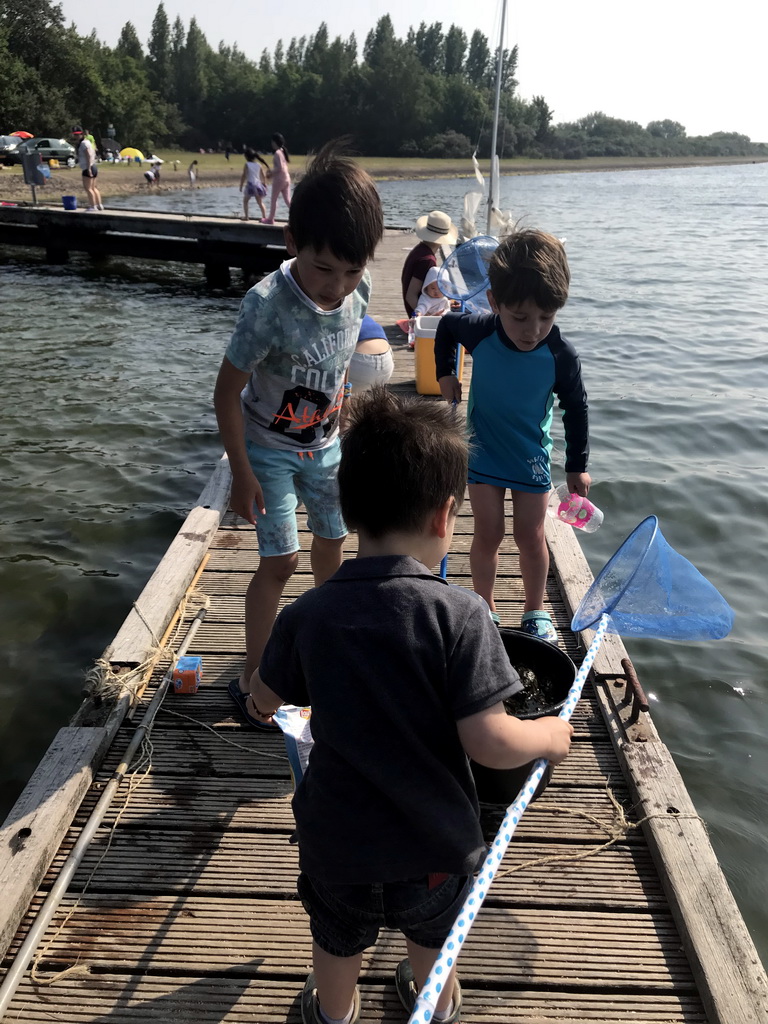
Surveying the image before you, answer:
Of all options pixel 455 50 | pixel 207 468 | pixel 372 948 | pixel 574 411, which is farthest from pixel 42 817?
pixel 455 50

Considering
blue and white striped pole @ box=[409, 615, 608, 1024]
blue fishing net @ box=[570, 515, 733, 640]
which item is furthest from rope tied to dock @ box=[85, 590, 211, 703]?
blue and white striped pole @ box=[409, 615, 608, 1024]

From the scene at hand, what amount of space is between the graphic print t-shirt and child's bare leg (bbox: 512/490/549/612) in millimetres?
909

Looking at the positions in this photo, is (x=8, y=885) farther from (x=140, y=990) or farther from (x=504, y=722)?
(x=504, y=722)

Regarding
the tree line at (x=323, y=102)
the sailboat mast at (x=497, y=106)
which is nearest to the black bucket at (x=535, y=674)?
the sailboat mast at (x=497, y=106)

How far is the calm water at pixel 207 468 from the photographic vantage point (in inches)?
155

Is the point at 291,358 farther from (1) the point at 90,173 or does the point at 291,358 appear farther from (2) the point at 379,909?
(1) the point at 90,173

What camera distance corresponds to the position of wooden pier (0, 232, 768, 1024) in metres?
1.99

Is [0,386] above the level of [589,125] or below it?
below

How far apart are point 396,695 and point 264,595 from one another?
1521 mm

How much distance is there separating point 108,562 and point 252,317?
353 centimetres

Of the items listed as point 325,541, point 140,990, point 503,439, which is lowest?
point 140,990

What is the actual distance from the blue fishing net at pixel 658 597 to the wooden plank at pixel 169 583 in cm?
191

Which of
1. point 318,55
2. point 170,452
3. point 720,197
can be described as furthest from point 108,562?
point 318,55

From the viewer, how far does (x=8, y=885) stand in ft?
7.15
